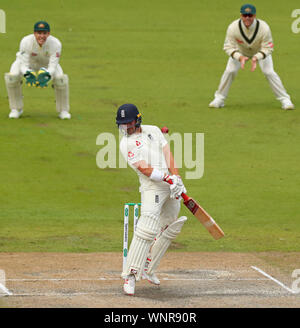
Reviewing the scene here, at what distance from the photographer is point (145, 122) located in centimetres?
1791

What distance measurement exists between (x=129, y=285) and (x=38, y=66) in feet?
30.7

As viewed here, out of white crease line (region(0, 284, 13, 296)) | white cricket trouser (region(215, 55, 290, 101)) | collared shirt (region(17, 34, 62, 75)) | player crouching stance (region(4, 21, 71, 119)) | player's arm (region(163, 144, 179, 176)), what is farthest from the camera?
white cricket trouser (region(215, 55, 290, 101))

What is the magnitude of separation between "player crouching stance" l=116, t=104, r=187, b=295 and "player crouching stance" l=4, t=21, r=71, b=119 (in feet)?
26.0

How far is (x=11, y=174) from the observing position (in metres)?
15.0

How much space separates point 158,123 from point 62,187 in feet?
13.2

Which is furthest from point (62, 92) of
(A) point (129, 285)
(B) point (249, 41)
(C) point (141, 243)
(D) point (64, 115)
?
(A) point (129, 285)

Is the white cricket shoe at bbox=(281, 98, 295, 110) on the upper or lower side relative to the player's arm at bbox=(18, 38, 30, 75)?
lower

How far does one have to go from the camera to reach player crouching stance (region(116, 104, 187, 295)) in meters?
9.36

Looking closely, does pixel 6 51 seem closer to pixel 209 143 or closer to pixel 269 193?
pixel 209 143

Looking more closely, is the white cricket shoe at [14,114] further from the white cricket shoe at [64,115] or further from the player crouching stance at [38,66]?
the white cricket shoe at [64,115]

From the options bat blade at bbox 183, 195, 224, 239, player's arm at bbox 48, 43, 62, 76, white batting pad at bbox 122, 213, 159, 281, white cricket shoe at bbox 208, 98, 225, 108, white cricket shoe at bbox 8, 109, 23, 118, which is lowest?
white batting pad at bbox 122, 213, 159, 281

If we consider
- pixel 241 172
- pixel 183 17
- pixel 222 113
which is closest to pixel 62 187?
pixel 241 172

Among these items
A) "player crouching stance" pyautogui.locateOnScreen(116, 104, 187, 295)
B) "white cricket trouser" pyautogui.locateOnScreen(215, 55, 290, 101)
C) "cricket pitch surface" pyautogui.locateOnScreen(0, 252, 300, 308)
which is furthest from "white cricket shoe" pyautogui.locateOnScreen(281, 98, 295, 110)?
"player crouching stance" pyautogui.locateOnScreen(116, 104, 187, 295)

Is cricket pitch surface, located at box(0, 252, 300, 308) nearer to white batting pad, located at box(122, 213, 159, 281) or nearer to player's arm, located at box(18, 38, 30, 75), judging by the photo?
white batting pad, located at box(122, 213, 159, 281)
